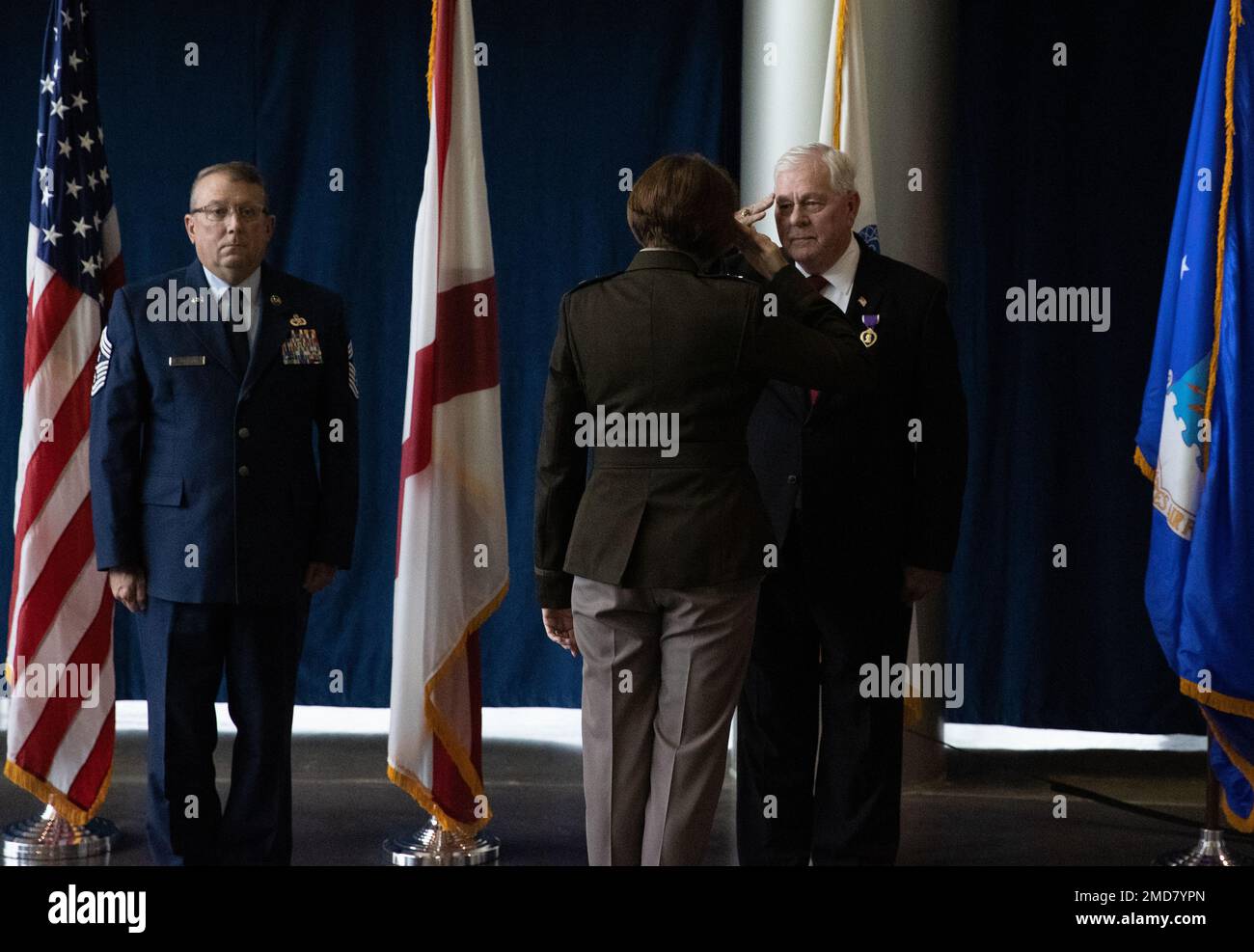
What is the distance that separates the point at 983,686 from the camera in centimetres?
499

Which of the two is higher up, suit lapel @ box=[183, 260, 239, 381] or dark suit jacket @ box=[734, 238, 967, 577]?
suit lapel @ box=[183, 260, 239, 381]

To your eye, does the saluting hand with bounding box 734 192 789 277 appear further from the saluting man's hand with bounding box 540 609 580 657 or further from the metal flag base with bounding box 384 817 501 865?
the metal flag base with bounding box 384 817 501 865

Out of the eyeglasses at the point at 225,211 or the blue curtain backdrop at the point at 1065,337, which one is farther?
the blue curtain backdrop at the point at 1065,337

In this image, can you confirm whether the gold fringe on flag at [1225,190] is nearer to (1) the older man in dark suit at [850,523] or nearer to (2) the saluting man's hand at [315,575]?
(1) the older man in dark suit at [850,523]

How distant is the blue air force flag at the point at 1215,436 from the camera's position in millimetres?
3496

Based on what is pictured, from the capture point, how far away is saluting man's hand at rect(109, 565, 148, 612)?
3166mm

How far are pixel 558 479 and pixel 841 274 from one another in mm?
815

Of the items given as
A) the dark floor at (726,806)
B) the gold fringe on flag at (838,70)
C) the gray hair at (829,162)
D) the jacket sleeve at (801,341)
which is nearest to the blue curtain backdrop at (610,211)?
the dark floor at (726,806)

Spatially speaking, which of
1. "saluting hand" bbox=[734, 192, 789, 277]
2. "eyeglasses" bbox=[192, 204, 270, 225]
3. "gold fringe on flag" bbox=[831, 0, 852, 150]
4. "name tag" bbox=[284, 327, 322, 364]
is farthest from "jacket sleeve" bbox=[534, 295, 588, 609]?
"gold fringe on flag" bbox=[831, 0, 852, 150]

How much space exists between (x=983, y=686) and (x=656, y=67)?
2430 millimetres

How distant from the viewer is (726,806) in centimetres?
436

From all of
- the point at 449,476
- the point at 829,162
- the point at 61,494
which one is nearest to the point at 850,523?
the point at 829,162

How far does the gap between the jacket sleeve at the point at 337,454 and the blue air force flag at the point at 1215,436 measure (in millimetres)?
2003

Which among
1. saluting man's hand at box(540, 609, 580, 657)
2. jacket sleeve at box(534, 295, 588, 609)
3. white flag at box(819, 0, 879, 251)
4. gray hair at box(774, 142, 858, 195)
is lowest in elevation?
saluting man's hand at box(540, 609, 580, 657)
